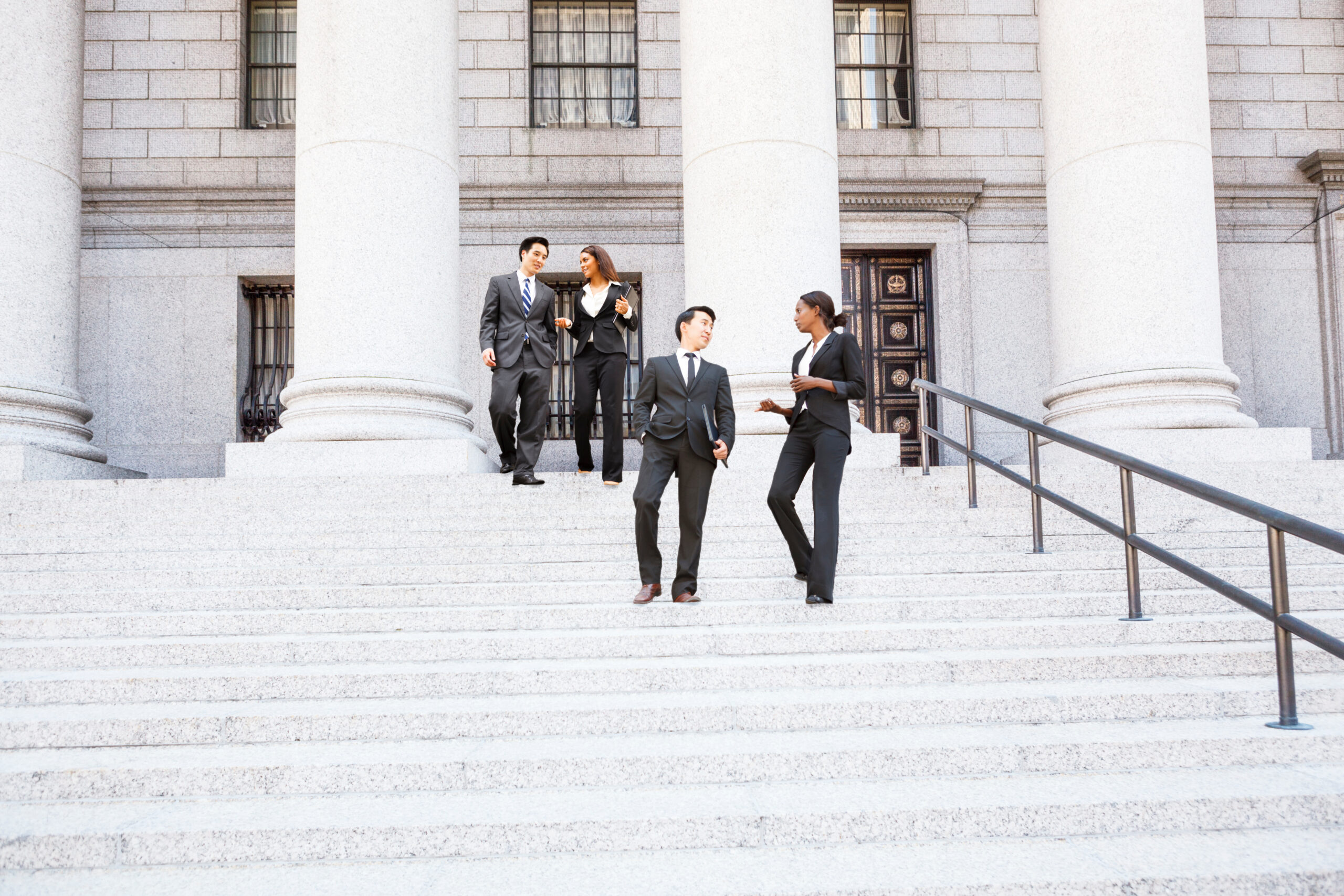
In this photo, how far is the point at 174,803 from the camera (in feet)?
12.5

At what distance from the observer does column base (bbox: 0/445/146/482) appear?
9.50 m

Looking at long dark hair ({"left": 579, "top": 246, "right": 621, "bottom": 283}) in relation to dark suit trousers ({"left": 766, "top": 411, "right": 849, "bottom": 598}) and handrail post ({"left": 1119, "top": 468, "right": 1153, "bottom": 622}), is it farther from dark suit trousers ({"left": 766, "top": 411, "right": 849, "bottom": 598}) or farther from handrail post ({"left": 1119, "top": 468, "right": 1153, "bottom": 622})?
handrail post ({"left": 1119, "top": 468, "right": 1153, "bottom": 622})

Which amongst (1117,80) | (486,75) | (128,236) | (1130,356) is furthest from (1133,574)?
(128,236)

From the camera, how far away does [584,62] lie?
51.4 feet

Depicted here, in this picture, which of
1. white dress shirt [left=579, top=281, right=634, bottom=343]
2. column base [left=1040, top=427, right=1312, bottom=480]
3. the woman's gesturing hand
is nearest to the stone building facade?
column base [left=1040, top=427, right=1312, bottom=480]

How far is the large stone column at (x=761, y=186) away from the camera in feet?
31.5

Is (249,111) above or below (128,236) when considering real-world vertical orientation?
above

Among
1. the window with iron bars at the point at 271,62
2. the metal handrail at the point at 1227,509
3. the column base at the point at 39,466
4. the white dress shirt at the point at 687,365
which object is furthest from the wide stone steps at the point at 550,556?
the window with iron bars at the point at 271,62

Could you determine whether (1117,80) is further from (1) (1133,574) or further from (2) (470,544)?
(2) (470,544)

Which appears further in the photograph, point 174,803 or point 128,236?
point 128,236

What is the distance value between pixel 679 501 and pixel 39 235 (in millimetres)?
8556

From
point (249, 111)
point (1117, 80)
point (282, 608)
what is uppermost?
point (249, 111)

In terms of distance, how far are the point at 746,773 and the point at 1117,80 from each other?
899 centimetres

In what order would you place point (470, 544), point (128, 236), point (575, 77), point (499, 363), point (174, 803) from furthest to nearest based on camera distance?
point (575, 77)
point (128, 236)
point (499, 363)
point (470, 544)
point (174, 803)
